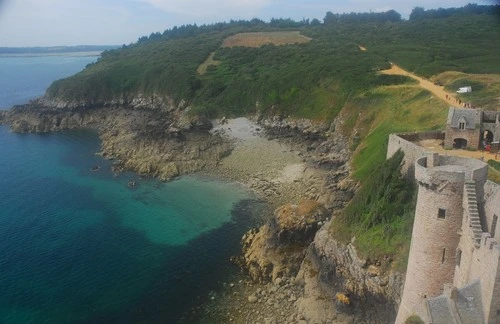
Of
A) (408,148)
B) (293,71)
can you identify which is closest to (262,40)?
(293,71)

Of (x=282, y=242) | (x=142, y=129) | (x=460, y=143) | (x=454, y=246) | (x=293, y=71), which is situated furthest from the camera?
(x=293, y=71)

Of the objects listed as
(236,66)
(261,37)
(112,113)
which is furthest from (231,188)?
(261,37)

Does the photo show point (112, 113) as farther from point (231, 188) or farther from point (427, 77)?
point (427, 77)

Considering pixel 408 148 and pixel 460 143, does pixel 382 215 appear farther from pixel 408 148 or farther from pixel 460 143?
pixel 460 143

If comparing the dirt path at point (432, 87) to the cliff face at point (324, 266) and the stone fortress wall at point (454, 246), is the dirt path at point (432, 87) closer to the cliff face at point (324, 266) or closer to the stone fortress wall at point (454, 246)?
the cliff face at point (324, 266)

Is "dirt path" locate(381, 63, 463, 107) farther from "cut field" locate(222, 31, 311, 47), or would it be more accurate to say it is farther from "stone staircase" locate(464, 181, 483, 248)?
"cut field" locate(222, 31, 311, 47)

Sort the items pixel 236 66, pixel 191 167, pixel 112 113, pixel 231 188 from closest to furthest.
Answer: pixel 231 188
pixel 191 167
pixel 112 113
pixel 236 66

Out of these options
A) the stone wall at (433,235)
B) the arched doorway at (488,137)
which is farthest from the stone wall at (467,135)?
the stone wall at (433,235)
